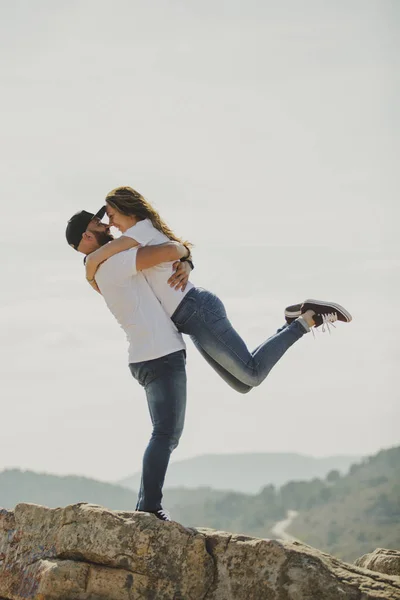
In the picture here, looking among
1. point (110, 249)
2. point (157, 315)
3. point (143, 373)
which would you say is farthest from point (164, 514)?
point (110, 249)

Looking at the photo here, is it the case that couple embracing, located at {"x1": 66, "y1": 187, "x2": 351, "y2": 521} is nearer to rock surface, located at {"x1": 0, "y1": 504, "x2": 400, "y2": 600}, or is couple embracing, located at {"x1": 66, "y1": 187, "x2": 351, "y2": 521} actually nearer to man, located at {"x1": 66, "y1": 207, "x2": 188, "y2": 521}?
man, located at {"x1": 66, "y1": 207, "x2": 188, "y2": 521}

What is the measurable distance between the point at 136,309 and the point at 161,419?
1.00 metres

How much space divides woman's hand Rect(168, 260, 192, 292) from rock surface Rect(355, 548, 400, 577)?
3.15m

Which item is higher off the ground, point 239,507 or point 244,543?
point 239,507

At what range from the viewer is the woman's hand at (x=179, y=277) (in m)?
7.40

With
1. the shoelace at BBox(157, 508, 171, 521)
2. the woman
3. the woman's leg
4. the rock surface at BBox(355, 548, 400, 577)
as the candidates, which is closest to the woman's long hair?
the woman

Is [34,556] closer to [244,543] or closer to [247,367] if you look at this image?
[244,543]

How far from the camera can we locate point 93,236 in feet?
25.2

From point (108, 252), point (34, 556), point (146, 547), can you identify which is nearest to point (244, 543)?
point (146, 547)

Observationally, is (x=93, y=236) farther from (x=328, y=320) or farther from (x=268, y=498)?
(x=268, y=498)

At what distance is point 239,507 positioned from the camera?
128 m

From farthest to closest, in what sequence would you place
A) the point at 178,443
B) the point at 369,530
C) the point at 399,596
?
the point at 369,530, the point at 178,443, the point at 399,596

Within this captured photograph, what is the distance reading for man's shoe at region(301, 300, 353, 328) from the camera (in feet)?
26.5

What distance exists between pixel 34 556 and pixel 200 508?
125156 mm
